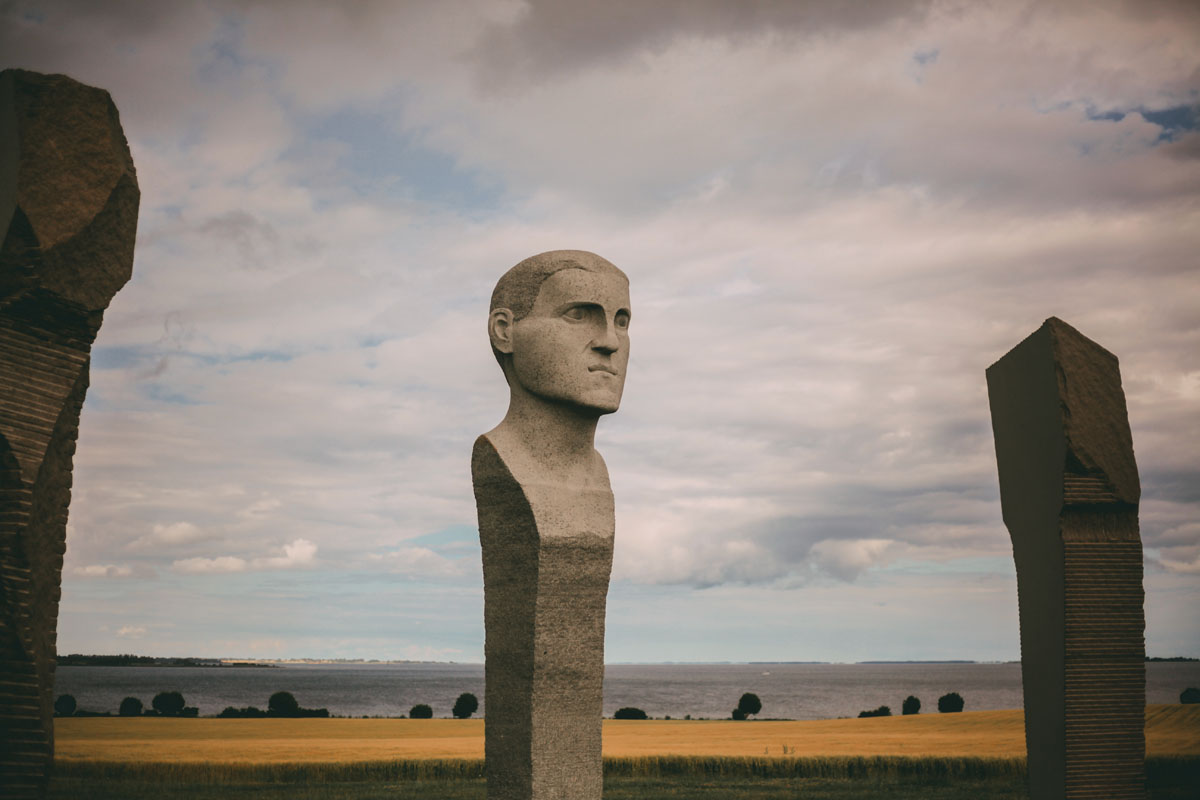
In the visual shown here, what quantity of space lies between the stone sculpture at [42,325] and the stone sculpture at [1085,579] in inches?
344

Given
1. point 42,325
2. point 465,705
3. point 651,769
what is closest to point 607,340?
point 42,325

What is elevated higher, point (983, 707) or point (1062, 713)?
point (1062, 713)

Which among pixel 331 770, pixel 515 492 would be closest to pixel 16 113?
pixel 515 492

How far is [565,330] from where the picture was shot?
9898mm

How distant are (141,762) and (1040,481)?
1618 centimetres

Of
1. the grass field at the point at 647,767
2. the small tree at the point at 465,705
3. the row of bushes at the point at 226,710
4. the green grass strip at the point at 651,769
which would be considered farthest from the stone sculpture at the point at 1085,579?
the small tree at the point at 465,705

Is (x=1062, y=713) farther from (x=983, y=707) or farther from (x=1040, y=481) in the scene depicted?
(x=983, y=707)

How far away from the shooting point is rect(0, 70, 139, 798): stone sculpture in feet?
20.9

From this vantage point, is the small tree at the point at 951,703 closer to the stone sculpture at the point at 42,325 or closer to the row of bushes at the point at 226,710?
the row of bushes at the point at 226,710

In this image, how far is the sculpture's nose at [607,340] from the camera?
9914 millimetres

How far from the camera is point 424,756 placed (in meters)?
20.6

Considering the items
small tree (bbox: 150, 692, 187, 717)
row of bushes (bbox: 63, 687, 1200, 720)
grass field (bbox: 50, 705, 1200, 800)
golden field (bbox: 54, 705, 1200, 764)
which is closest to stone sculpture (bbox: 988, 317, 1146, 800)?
grass field (bbox: 50, 705, 1200, 800)

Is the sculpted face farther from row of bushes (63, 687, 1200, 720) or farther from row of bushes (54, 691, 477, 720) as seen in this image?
row of bushes (63, 687, 1200, 720)

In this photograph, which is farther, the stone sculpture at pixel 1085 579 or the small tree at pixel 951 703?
the small tree at pixel 951 703
